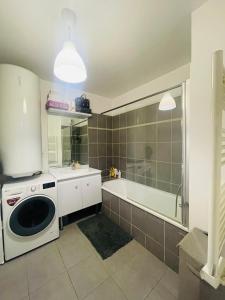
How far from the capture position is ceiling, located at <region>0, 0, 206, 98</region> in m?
1.12

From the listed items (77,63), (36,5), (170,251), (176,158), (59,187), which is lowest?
(170,251)

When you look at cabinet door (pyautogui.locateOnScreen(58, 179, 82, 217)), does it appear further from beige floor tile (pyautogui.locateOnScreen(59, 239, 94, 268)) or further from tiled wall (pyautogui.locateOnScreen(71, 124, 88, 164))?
tiled wall (pyautogui.locateOnScreen(71, 124, 88, 164))

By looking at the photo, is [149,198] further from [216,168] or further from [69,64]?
[69,64]

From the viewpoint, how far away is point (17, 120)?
1650 mm

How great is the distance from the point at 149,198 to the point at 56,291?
154 cm

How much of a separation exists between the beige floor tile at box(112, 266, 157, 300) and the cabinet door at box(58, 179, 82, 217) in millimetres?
1045

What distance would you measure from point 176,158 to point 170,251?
1.18m

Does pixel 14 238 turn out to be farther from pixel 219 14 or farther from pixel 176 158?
pixel 219 14

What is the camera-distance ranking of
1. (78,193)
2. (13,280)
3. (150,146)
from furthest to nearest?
(150,146) < (78,193) < (13,280)

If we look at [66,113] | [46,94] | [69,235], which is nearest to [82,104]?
[66,113]

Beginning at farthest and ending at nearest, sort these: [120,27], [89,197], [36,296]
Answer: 1. [89,197]
2. [120,27]
3. [36,296]

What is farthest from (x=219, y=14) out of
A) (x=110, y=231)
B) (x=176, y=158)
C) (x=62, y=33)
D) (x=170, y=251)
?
(x=110, y=231)

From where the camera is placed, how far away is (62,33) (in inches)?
54.0

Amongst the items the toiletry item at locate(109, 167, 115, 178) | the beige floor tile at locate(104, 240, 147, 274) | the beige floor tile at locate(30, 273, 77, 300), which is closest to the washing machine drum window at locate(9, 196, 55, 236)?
the beige floor tile at locate(30, 273, 77, 300)
